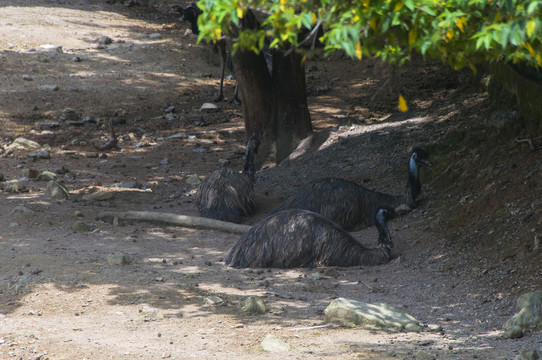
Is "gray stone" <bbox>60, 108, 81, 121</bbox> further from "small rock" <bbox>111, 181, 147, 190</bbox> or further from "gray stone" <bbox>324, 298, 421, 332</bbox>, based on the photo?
"gray stone" <bbox>324, 298, 421, 332</bbox>

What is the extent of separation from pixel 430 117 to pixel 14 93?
333 inches

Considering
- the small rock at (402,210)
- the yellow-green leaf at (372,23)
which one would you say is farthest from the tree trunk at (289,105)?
the yellow-green leaf at (372,23)

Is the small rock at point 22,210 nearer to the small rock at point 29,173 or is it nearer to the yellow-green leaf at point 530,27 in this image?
the small rock at point 29,173

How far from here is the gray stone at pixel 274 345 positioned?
4512 millimetres

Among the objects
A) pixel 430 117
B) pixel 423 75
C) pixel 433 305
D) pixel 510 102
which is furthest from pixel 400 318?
pixel 423 75

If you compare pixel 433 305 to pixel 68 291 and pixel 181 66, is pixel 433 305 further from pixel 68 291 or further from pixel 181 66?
pixel 181 66

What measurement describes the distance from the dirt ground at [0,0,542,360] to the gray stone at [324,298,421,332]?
95mm

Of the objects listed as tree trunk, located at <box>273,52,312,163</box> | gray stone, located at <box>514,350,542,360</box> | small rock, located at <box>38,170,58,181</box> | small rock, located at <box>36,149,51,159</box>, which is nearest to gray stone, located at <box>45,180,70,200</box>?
small rock, located at <box>38,170,58,181</box>

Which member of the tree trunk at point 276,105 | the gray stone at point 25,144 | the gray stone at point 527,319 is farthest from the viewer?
the gray stone at point 25,144

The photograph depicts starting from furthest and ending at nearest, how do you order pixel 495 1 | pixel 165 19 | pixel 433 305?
pixel 165 19 < pixel 433 305 < pixel 495 1

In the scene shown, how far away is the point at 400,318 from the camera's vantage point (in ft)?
16.7

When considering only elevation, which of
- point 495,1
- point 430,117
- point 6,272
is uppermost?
point 495,1

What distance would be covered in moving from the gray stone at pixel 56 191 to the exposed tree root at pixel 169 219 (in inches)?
46.2

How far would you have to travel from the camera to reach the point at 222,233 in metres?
8.22
